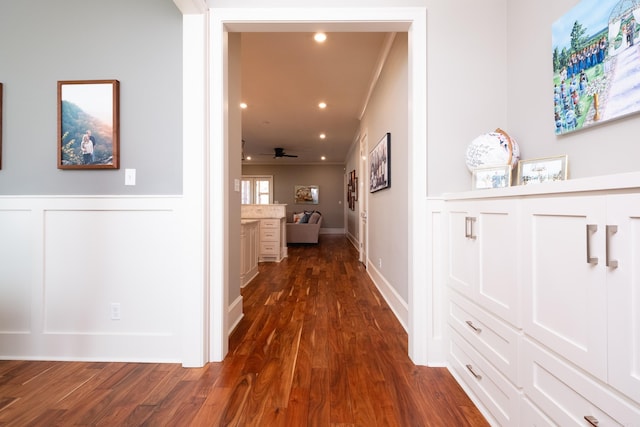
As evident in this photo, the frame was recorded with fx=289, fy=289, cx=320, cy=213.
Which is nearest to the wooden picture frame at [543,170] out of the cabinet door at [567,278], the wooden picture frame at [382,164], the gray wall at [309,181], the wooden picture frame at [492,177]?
the wooden picture frame at [492,177]

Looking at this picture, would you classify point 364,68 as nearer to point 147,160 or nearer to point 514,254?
point 147,160

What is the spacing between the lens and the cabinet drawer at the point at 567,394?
78cm

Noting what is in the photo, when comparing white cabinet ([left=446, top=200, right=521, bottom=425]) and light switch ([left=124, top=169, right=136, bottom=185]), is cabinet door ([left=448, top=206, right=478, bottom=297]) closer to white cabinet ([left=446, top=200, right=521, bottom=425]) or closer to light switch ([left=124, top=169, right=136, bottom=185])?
white cabinet ([left=446, top=200, right=521, bottom=425])

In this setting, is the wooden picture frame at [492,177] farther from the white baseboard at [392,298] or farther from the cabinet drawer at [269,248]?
the cabinet drawer at [269,248]

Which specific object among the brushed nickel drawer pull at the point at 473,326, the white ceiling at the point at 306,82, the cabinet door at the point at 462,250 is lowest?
the brushed nickel drawer pull at the point at 473,326

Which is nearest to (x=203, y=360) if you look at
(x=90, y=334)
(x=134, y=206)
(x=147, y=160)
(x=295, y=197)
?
(x=90, y=334)

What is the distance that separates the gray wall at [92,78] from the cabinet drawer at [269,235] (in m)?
3.59

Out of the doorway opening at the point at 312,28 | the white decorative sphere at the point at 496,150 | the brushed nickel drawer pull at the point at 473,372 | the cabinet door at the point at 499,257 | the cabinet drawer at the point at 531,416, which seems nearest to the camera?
the cabinet drawer at the point at 531,416

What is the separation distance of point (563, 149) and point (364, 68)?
8.97 ft

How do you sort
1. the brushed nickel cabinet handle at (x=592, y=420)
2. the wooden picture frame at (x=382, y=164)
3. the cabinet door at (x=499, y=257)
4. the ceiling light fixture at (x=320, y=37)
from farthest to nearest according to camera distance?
1. the wooden picture frame at (x=382, y=164)
2. the ceiling light fixture at (x=320, y=37)
3. the cabinet door at (x=499, y=257)
4. the brushed nickel cabinet handle at (x=592, y=420)

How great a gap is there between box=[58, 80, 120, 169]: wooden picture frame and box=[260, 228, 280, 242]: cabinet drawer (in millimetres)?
3636

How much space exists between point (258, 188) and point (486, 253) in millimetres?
10325

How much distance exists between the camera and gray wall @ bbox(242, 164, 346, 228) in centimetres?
1105

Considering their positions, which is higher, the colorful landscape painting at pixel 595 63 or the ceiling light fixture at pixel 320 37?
the ceiling light fixture at pixel 320 37
